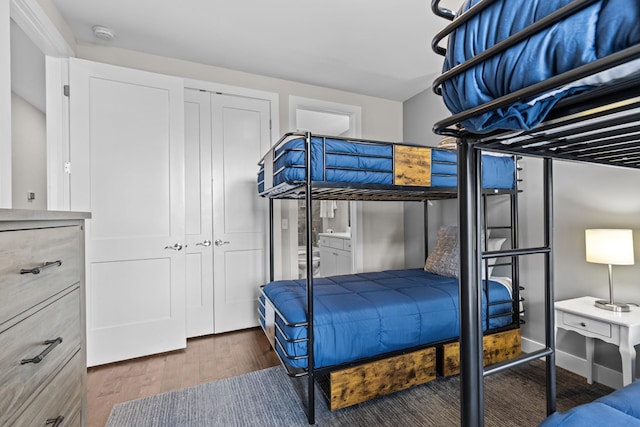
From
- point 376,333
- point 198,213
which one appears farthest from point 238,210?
point 376,333

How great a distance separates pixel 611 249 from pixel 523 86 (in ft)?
6.42

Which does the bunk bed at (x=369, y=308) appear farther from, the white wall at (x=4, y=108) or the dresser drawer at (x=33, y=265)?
the white wall at (x=4, y=108)

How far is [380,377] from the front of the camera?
6.15ft

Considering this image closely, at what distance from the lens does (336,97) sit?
370cm

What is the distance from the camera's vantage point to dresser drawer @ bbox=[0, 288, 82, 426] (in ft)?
2.49

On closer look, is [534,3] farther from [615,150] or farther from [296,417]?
[296,417]

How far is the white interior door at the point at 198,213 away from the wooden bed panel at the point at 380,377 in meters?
1.78

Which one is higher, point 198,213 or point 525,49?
point 525,49

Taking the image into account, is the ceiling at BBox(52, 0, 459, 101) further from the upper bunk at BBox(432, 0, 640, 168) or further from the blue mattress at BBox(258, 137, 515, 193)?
the upper bunk at BBox(432, 0, 640, 168)

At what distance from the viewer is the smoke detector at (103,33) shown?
243 centimetres

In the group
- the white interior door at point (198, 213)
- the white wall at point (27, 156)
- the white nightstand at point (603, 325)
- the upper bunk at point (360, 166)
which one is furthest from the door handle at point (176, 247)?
the white nightstand at point (603, 325)

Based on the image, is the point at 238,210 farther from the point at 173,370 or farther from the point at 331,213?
the point at 331,213

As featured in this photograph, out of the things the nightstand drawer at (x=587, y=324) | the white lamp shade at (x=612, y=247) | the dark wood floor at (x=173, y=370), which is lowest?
the dark wood floor at (x=173, y=370)

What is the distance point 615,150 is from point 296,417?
1.88 m
